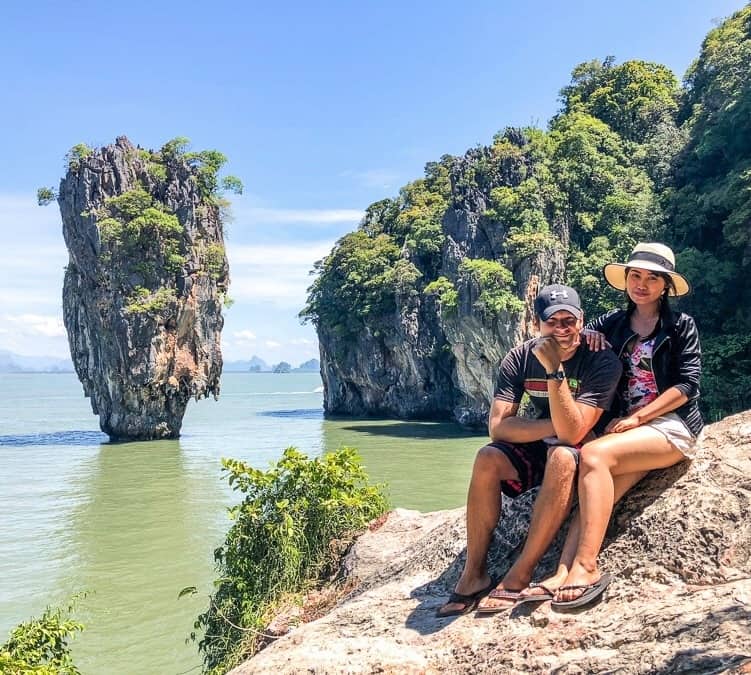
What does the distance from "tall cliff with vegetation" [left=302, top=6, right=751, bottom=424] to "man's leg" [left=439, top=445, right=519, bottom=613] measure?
17.4 metres

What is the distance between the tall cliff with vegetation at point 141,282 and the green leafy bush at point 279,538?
24101 mm

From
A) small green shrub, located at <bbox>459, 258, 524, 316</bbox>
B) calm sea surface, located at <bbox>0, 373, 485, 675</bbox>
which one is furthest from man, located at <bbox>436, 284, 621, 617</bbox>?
small green shrub, located at <bbox>459, 258, 524, 316</bbox>

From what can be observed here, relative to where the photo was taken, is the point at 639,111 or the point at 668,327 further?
the point at 639,111

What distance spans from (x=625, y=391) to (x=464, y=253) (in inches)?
1116

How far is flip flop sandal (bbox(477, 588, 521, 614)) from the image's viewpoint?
2914 millimetres

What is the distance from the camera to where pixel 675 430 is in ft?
10.3

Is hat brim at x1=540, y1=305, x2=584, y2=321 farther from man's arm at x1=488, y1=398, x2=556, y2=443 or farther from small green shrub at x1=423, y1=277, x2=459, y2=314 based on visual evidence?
small green shrub at x1=423, y1=277, x2=459, y2=314

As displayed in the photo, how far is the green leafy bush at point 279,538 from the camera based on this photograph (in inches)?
188

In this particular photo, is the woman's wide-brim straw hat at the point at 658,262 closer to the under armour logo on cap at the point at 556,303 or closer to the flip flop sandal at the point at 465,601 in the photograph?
the under armour logo on cap at the point at 556,303

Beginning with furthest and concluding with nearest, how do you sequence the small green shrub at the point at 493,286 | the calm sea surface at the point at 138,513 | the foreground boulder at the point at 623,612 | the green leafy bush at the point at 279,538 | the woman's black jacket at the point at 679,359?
1. the small green shrub at the point at 493,286
2. the calm sea surface at the point at 138,513
3. the green leafy bush at the point at 279,538
4. the woman's black jacket at the point at 679,359
5. the foreground boulder at the point at 623,612

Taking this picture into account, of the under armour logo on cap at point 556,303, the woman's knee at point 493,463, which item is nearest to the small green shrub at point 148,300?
the woman's knee at point 493,463

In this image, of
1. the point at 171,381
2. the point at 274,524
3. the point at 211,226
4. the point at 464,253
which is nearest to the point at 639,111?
the point at 464,253

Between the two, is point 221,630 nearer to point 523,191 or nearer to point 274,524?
point 274,524

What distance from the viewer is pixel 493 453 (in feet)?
10.5
